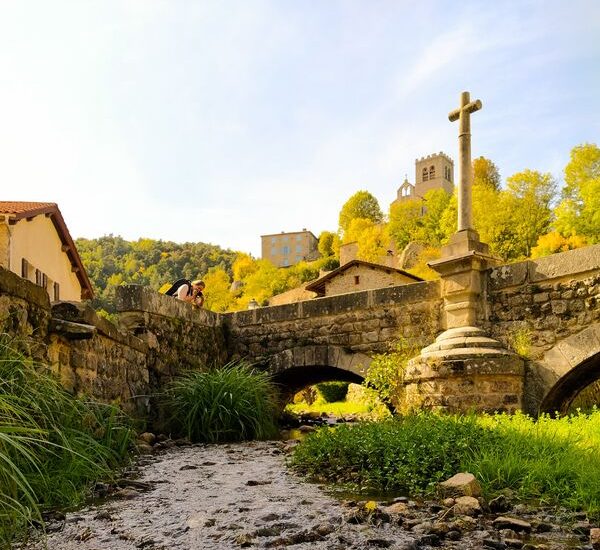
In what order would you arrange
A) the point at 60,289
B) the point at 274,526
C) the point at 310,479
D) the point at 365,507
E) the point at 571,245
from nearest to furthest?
the point at 274,526 < the point at 365,507 < the point at 310,479 < the point at 60,289 < the point at 571,245

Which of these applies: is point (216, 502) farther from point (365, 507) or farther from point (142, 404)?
point (142, 404)

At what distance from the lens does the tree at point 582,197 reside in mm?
28797

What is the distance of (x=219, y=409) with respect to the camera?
7094 mm

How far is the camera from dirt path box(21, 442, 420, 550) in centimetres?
267

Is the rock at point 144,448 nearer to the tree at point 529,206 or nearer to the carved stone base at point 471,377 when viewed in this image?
the carved stone base at point 471,377

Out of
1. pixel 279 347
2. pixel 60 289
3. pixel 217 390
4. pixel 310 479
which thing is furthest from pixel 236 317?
pixel 60 289

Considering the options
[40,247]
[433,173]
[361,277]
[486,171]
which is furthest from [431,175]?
[40,247]

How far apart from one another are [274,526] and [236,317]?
7.28m

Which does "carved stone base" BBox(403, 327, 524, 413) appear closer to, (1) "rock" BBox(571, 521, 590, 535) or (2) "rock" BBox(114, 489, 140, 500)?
(1) "rock" BBox(571, 521, 590, 535)

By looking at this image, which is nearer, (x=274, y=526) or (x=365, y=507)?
(x=274, y=526)

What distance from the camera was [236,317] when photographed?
10.1 m

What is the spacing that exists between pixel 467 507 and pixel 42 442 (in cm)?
246

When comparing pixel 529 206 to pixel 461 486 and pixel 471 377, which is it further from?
pixel 461 486

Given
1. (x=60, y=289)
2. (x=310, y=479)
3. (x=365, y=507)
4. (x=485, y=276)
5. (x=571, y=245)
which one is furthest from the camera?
(x=571, y=245)
